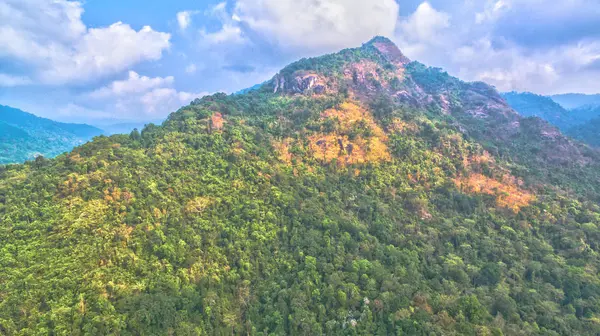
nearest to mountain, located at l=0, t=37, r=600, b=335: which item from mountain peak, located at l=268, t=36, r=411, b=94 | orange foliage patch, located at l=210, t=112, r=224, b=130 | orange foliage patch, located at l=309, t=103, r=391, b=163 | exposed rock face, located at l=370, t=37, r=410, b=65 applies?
orange foliage patch, located at l=309, t=103, r=391, b=163

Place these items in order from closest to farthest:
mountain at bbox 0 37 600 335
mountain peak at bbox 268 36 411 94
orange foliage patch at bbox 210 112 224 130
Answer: mountain at bbox 0 37 600 335 < orange foliage patch at bbox 210 112 224 130 < mountain peak at bbox 268 36 411 94

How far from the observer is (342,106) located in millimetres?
78938

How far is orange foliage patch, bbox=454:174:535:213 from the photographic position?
57.0 metres

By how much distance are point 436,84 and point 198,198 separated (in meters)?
128

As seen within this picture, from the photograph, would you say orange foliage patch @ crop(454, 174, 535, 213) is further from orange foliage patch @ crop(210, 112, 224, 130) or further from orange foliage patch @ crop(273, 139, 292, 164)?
orange foliage patch @ crop(210, 112, 224, 130)

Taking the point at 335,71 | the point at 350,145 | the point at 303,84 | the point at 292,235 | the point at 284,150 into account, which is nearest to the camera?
the point at 292,235

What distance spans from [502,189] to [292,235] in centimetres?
4021

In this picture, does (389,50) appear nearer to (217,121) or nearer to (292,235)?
(217,121)

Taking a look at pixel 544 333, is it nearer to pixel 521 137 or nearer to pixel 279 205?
pixel 279 205

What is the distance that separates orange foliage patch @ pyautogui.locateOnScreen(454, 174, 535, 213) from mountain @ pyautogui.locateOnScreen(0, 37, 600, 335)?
0.33 m

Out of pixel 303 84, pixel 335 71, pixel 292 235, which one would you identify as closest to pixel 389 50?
pixel 335 71

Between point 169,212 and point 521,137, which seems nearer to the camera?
point 169,212

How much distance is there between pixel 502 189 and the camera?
2378 inches

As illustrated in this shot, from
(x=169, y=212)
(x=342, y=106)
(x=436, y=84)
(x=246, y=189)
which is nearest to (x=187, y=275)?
(x=169, y=212)
